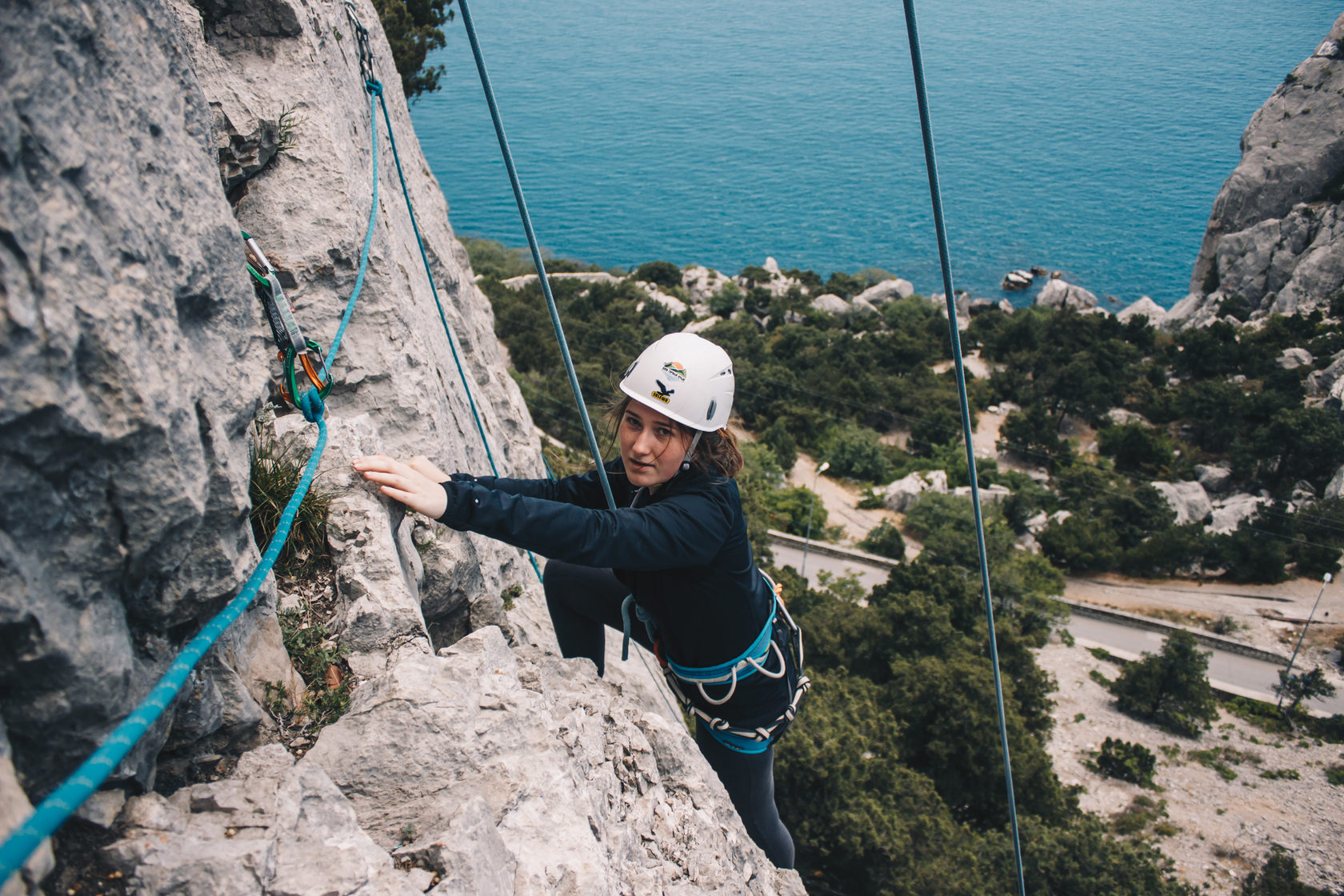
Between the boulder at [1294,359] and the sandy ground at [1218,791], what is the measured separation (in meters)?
29.9

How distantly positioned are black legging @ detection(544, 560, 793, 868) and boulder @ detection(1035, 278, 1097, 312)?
70.6m

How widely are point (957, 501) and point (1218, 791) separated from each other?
47.2ft

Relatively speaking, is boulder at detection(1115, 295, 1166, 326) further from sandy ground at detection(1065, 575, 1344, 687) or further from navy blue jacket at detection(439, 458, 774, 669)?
navy blue jacket at detection(439, 458, 774, 669)

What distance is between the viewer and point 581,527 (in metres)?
2.61

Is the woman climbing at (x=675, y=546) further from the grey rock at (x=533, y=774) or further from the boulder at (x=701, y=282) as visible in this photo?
the boulder at (x=701, y=282)

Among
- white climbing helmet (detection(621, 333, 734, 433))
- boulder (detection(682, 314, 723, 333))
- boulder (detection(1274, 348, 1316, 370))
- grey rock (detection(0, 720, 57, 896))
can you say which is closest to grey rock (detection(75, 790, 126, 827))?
grey rock (detection(0, 720, 57, 896))

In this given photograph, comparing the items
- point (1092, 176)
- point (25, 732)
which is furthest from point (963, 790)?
point (1092, 176)

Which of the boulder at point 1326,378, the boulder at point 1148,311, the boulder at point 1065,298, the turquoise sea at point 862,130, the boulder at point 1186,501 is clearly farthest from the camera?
the turquoise sea at point 862,130

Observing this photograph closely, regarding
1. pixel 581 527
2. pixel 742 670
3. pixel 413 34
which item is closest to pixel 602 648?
pixel 742 670

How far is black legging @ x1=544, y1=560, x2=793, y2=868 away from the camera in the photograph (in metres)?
3.84

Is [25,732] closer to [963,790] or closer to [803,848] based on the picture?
[803,848]

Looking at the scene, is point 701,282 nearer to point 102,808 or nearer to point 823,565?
point 823,565

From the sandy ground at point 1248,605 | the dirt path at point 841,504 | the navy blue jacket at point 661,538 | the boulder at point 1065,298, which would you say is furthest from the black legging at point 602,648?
the boulder at point 1065,298

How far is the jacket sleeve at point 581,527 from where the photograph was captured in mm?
2613
